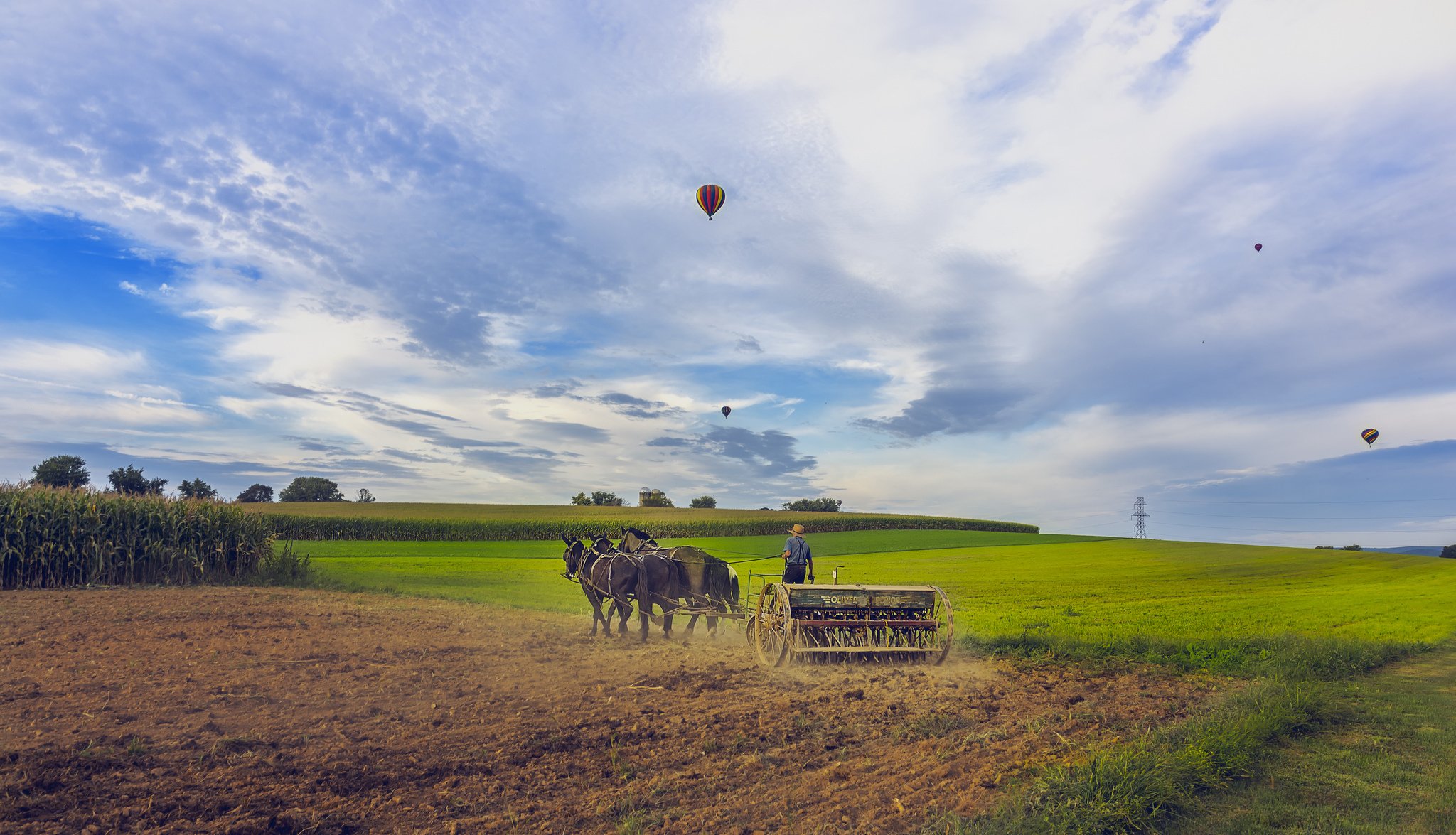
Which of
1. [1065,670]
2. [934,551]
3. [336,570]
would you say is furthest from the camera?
[934,551]

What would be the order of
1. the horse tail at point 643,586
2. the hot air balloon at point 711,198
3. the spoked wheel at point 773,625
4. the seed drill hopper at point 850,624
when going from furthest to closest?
1. the hot air balloon at point 711,198
2. the horse tail at point 643,586
3. the seed drill hopper at point 850,624
4. the spoked wheel at point 773,625

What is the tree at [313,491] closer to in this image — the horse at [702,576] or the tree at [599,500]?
the tree at [599,500]

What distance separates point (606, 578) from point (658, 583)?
43.4 inches

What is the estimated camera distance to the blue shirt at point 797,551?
1403 centimetres

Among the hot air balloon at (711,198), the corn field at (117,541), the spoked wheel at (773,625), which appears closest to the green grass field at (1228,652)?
the corn field at (117,541)

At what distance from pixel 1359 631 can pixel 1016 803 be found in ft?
57.6

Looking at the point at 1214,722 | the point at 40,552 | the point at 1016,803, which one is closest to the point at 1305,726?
the point at 1214,722

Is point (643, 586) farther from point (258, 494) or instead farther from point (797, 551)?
point (258, 494)

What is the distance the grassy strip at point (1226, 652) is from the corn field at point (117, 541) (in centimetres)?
2227

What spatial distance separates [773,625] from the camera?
42.6 feet

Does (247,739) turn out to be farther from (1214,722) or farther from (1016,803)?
(1214,722)

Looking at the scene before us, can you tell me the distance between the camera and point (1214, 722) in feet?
29.5

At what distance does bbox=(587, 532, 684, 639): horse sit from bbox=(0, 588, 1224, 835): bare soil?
79 centimetres

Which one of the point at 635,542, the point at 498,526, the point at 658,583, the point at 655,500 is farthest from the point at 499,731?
the point at 655,500
